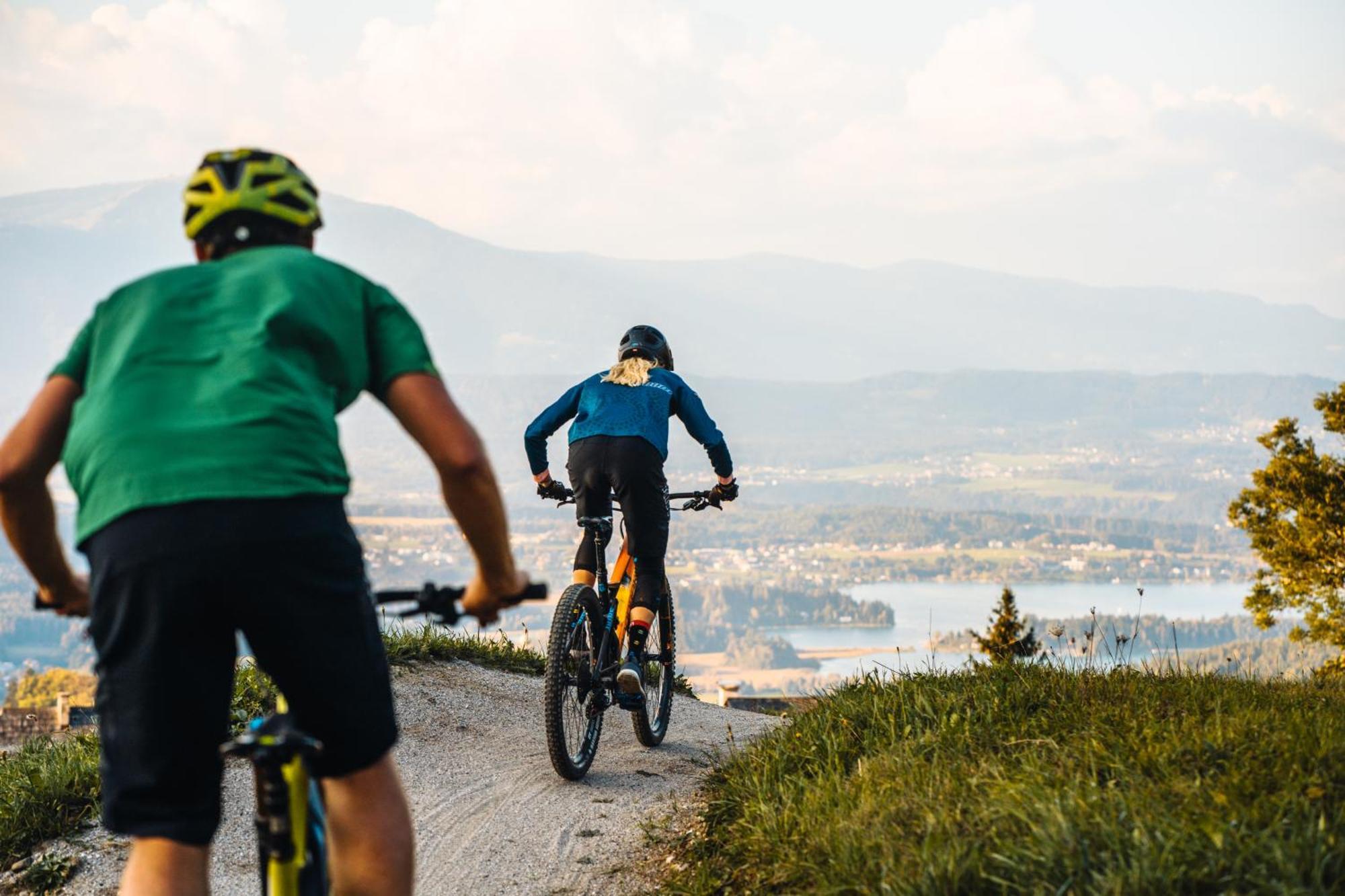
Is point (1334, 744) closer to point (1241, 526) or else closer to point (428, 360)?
point (428, 360)

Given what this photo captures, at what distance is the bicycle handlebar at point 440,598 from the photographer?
8.28 feet

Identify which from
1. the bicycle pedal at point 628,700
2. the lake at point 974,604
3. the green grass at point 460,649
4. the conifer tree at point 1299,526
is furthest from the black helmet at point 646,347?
the lake at point 974,604

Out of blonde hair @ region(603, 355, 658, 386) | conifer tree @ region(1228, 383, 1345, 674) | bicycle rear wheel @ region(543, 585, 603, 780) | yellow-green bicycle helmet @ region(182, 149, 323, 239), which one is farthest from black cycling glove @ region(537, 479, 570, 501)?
conifer tree @ region(1228, 383, 1345, 674)

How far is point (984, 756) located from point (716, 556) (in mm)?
194674

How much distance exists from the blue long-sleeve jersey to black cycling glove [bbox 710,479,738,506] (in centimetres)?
41

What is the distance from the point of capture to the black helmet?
6867 millimetres

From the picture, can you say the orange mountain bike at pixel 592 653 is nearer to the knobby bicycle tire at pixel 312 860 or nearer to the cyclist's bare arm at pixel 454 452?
the knobby bicycle tire at pixel 312 860

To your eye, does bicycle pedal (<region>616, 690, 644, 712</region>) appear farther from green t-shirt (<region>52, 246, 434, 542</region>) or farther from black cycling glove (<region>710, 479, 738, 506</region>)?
green t-shirt (<region>52, 246, 434, 542</region>)

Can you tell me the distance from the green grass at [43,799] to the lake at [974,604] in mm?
108571

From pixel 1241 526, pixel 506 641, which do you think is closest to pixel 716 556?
pixel 1241 526

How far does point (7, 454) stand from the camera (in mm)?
2318

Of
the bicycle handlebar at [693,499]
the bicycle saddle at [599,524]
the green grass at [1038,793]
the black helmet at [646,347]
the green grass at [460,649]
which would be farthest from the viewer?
the green grass at [460,649]

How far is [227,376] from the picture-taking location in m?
2.16

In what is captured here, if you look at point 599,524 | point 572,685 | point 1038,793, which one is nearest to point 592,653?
point 572,685
